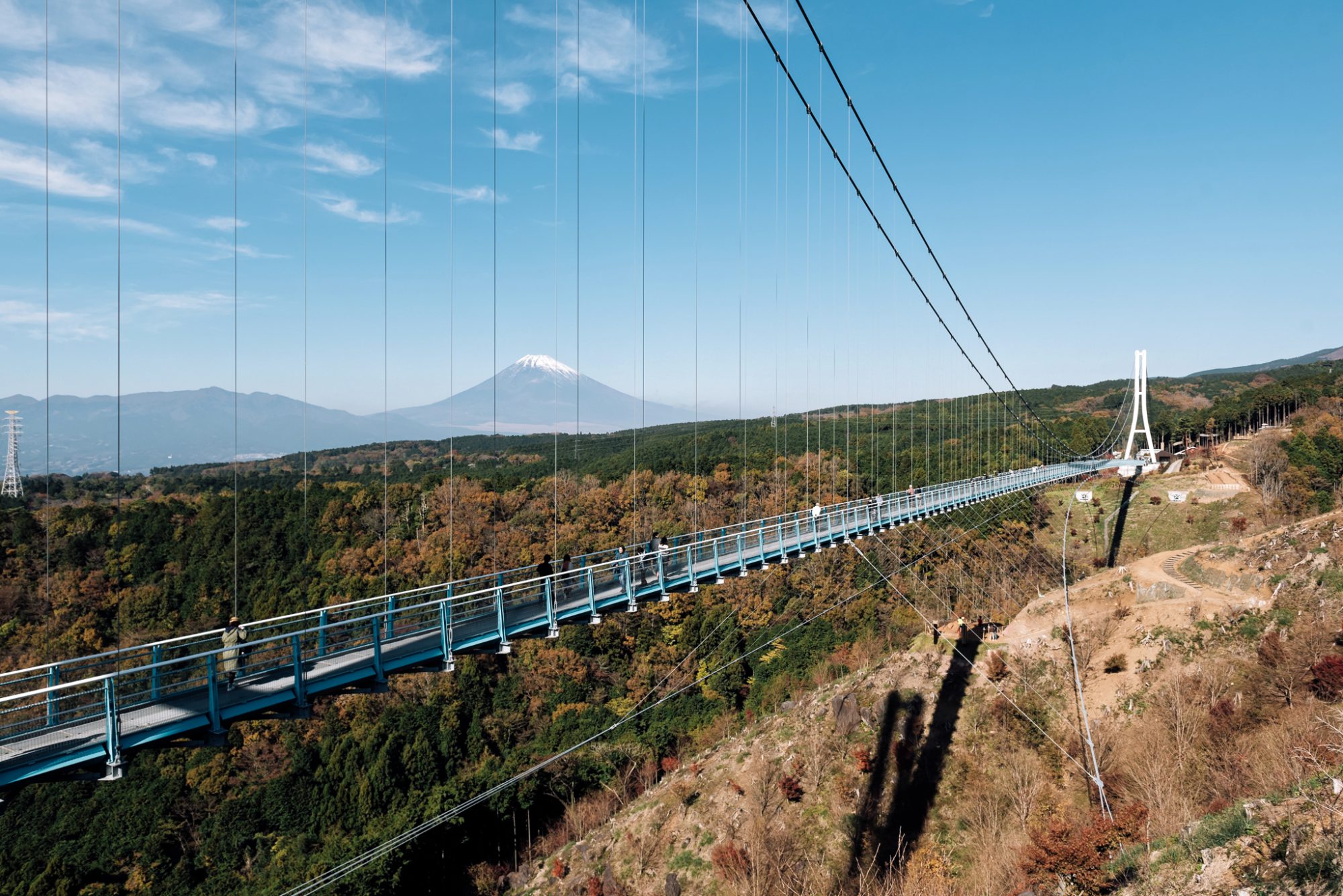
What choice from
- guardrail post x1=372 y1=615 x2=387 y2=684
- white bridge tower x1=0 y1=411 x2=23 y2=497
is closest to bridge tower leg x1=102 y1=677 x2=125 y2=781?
guardrail post x1=372 y1=615 x2=387 y2=684

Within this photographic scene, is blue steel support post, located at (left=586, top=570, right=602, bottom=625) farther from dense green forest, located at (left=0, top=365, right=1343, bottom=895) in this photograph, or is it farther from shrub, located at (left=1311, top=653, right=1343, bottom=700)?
shrub, located at (left=1311, top=653, right=1343, bottom=700)

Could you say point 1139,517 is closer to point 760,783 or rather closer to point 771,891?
point 760,783

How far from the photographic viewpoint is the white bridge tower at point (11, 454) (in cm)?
1819

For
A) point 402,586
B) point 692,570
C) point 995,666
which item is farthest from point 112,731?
point 402,586

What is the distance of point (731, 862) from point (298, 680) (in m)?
18.3

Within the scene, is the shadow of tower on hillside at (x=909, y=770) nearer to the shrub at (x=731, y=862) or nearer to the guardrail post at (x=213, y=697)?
the shrub at (x=731, y=862)

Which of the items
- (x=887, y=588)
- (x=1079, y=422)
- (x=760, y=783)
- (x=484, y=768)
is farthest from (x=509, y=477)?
(x=1079, y=422)

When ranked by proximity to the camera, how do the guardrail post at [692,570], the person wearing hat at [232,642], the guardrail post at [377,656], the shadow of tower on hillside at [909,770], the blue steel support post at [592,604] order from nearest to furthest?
the person wearing hat at [232,642] < the guardrail post at [377,656] < the blue steel support post at [592,604] < the guardrail post at [692,570] < the shadow of tower on hillside at [909,770]

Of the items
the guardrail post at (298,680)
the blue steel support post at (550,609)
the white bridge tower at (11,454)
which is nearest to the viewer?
the guardrail post at (298,680)

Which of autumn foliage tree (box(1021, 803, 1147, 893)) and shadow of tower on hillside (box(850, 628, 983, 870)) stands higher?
autumn foliage tree (box(1021, 803, 1147, 893))

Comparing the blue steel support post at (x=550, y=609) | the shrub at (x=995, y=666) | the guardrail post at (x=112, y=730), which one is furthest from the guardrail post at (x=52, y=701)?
the shrub at (x=995, y=666)

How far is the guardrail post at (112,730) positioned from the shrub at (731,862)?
1859 centimetres

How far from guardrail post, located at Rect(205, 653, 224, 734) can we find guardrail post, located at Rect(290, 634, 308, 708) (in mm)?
782

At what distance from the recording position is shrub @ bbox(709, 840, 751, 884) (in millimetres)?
22172
